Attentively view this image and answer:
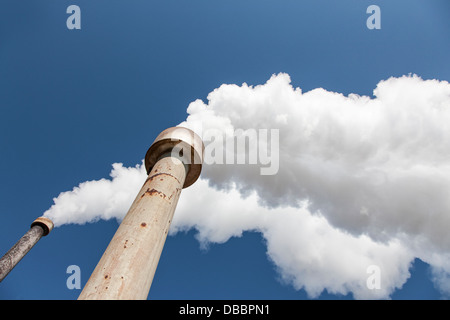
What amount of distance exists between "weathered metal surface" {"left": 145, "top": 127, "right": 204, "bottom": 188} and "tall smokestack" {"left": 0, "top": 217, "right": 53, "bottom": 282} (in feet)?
30.5

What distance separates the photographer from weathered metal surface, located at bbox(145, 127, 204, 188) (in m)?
4.24

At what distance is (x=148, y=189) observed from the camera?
11.3ft

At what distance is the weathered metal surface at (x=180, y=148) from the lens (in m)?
4.24

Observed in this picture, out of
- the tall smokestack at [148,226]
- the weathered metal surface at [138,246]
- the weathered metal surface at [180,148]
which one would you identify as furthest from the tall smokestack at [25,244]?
the weathered metal surface at [138,246]

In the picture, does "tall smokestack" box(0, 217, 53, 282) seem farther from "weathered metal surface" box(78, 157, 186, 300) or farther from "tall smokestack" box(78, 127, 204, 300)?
"weathered metal surface" box(78, 157, 186, 300)

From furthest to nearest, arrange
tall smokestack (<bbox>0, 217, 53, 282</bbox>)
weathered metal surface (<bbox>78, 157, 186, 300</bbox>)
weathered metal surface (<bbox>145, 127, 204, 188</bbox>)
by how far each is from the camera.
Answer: tall smokestack (<bbox>0, 217, 53, 282</bbox>), weathered metal surface (<bbox>145, 127, 204, 188</bbox>), weathered metal surface (<bbox>78, 157, 186, 300</bbox>)

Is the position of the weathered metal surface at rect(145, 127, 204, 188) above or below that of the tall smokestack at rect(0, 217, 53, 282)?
below

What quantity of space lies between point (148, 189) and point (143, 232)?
73 centimetres

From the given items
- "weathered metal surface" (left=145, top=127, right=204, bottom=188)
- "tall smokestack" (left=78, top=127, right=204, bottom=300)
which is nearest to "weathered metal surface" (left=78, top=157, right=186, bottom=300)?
"tall smokestack" (left=78, top=127, right=204, bottom=300)

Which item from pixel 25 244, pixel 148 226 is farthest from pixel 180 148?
pixel 25 244

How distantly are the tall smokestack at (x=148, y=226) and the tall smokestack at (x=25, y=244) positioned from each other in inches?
378
